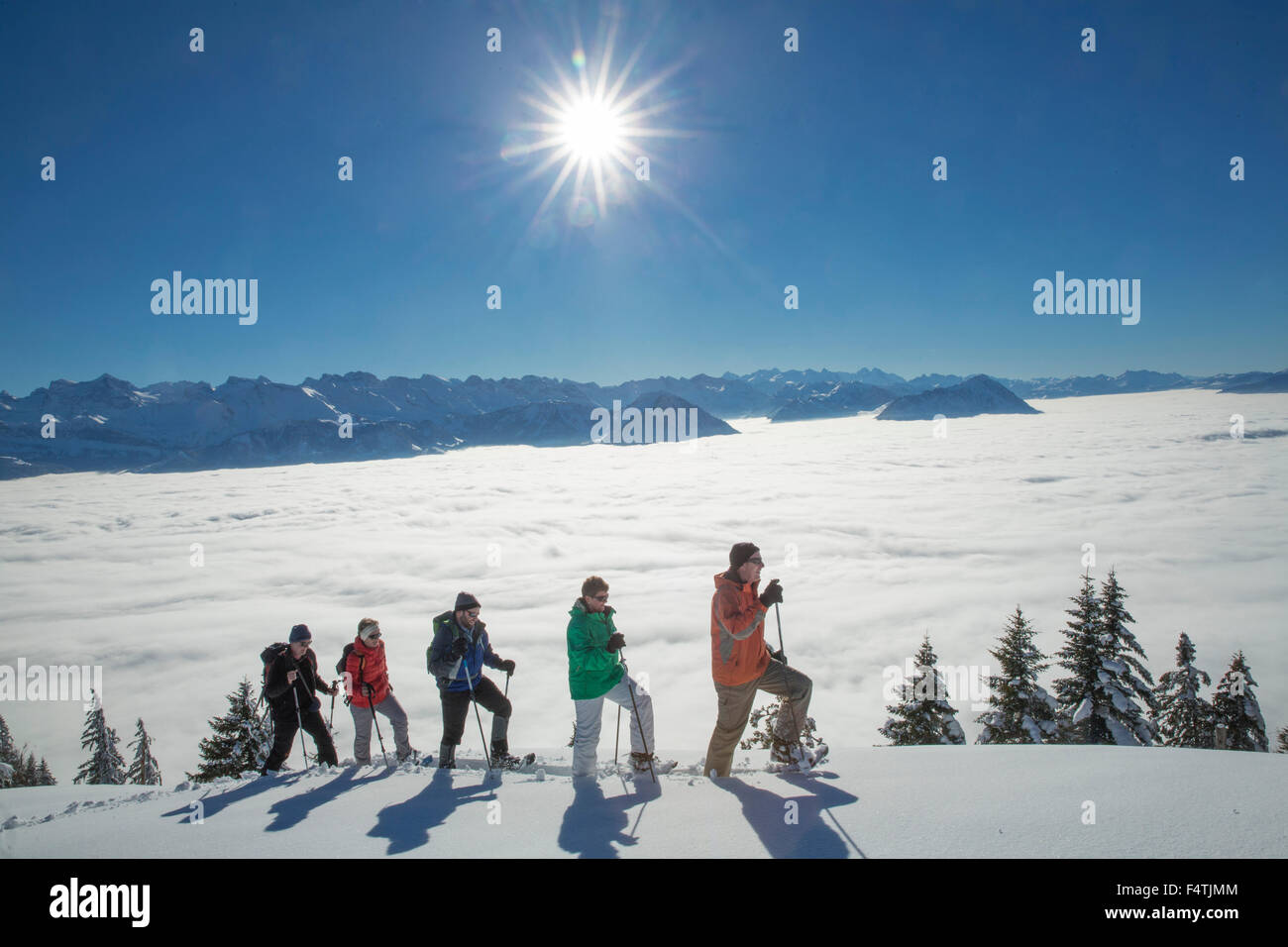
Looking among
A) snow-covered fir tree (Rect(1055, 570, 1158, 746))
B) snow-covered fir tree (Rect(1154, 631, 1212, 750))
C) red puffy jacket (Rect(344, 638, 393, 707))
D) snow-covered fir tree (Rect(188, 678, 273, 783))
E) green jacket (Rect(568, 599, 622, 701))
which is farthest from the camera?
snow-covered fir tree (Rect(188, 678, 273, 783))

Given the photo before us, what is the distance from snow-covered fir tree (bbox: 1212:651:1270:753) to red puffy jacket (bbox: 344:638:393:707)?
85.8 feet

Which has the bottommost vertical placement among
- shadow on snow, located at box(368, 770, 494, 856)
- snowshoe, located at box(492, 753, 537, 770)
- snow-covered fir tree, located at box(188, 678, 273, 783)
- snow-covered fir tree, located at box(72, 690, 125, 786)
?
snow-covered fir tree, located at box(72, 690, 125, 786)

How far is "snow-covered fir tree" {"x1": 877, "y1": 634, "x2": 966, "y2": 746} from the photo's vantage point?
59.8ft

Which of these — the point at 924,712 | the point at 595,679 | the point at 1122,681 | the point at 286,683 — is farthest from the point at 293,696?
the point at 1122,681

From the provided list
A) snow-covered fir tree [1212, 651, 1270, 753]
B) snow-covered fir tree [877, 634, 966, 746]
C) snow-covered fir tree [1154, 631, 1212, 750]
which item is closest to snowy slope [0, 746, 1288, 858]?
snow-covered fir tree [877, 634, 966, 746]

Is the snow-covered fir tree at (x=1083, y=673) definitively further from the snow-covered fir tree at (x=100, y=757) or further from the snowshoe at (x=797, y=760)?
the snow-covered fir tree at (x=100, y=757)

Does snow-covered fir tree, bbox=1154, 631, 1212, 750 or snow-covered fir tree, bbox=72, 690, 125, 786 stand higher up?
snow-covered fir tree, bbox=1154, 631, 1212, 750

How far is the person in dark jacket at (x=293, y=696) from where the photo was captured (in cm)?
732

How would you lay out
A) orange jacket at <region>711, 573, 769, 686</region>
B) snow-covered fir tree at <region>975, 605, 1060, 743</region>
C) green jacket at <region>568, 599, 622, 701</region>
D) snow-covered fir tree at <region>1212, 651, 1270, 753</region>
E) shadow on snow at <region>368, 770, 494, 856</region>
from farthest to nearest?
1. snow-covered fir tree at <region>1212, 651, 1270, 753</region>
2. snow-covered fir tree at <region>975, 605, 1060, 743</region>
3. green jacket at <region>568, 599, 622, 701</region>
4. orange jacket at <region>711, 573, 769, 686</region>
5. shadow on snow at <region>368, 770, 494, 856</region>

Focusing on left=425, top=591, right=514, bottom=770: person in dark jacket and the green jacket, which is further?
left=425, top=591, right=514, bottom=770: person in dark jacket

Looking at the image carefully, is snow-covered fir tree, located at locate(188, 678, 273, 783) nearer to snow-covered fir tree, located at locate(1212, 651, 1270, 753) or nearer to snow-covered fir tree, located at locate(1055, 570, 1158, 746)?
snow-covered fir tree, located at locate(1055, 570, 1158, 746)

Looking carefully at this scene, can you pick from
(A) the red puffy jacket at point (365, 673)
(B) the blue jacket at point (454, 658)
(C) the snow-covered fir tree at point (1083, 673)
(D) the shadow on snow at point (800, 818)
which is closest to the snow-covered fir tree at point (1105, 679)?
(C) the snow-covered fir tree at point (1083, 673)

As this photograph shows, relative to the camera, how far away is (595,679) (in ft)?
19.1
